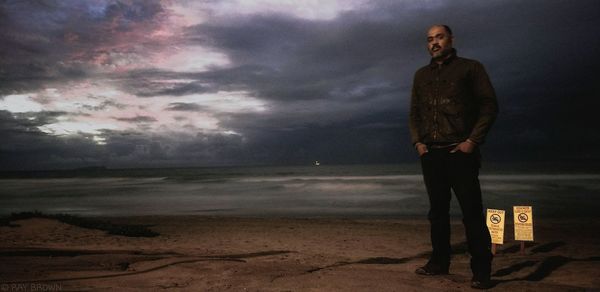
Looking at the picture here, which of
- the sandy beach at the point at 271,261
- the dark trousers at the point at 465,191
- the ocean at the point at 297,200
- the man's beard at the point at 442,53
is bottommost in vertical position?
the ocean at the point at 297,200

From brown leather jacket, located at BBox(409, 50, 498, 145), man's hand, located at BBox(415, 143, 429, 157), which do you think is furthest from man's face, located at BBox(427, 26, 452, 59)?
man's hand, located at BBox(415, 143, 429, 157)

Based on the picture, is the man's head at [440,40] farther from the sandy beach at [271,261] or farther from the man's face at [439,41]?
the sandy beach at [271,261]

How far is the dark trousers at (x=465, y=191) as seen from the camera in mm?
3432

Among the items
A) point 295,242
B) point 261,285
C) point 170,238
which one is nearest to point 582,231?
point 295,242

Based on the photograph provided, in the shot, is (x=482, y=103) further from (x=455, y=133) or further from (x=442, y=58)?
(x=442, y=58)

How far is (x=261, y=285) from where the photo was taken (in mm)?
3609

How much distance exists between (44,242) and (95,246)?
121 cm

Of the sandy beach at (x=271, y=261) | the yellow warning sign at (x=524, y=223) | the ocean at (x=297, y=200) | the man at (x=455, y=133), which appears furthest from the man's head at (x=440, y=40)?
the ocean at (x=297, y=200)

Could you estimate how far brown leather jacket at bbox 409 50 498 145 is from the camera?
3383mm

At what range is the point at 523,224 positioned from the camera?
6285 mm

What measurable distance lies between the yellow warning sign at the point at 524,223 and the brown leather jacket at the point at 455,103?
3761mm

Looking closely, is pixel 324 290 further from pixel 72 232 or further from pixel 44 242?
pixel 72 232

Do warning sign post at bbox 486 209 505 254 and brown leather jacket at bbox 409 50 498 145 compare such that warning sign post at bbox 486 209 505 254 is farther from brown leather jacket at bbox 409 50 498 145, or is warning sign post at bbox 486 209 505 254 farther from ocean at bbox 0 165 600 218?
ocean at bbox 0 165 600 218

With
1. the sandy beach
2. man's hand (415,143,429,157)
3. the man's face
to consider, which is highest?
the man's face
